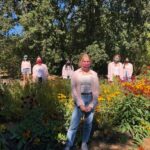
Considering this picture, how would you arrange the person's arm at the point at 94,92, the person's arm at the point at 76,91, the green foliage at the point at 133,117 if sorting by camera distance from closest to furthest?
the person's arm at the point at 76,91 → the person's arm at the point at 94,92 → the green foliage at the point at 133,117

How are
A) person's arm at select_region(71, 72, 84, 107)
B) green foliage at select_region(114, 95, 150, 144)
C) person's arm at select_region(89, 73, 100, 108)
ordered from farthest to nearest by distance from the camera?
1. green foliage at select_region(114, 95, 150, 144)
2. person's arm at select_region(89, 73, 100, 108)
3. person's arm at select_region(71, 72, 84, 107)

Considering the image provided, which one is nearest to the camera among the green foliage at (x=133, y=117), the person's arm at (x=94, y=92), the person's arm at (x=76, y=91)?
the person's arm at (x=76, y=91)

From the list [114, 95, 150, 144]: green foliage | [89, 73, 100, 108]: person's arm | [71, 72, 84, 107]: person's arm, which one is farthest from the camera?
[114, 95, 150, 144]: green foliage

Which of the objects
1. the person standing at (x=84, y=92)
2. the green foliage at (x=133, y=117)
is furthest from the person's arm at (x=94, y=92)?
the green foliage at (x=133, y=117)

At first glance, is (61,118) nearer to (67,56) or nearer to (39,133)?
(39,133)

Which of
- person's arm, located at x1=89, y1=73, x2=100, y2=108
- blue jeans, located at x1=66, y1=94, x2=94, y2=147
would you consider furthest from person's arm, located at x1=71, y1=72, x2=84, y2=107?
person's arm, located at x1=89, y1=73, x2=100, y2=108

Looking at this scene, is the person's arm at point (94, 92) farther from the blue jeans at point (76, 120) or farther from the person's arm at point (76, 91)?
the person's arm at point (76, 91)

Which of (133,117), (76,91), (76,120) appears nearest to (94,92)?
(76,91)

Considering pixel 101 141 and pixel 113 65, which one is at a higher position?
pixel 113 65

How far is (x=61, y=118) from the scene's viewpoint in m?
9.66

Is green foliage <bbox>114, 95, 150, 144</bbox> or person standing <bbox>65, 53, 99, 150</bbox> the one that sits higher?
person standing <bbox>65, 53, 99, 150</bbox>

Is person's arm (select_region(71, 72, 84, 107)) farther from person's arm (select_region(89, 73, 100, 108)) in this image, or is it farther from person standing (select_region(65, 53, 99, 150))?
person's arm (select_region(89, 73, 100, 108))

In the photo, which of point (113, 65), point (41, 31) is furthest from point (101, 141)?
point (41, 31)

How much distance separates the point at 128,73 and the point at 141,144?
36.1 feet
